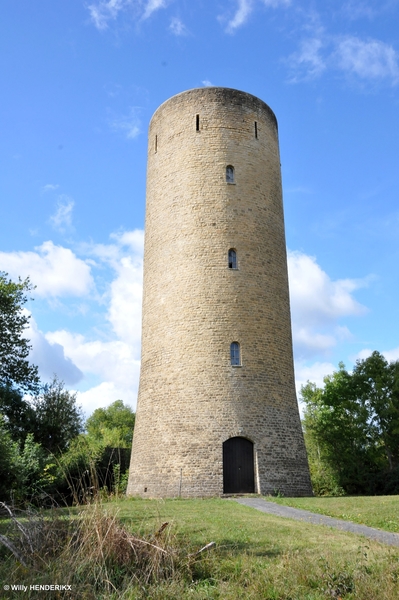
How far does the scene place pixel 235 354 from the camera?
1908 centimetres

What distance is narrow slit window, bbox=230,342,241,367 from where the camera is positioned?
19.0 metres

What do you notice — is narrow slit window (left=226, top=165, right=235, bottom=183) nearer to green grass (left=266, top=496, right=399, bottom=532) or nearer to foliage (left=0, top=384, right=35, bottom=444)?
green grass (left=266, top=496, right=399, bottom=532)

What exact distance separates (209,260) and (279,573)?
47.0ft

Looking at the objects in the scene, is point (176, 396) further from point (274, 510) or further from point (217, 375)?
point (274, 510)

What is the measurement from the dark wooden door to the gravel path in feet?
5.28

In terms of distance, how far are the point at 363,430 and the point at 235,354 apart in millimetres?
10482

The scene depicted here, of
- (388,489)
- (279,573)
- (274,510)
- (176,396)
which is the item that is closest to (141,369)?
(176,396)

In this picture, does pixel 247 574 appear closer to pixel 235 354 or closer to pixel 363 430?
pixel 235 354

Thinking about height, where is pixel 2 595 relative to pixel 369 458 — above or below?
below

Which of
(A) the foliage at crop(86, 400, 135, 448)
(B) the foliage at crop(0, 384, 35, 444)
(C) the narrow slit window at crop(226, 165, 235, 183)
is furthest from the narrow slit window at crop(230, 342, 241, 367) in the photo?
(A) the foliage at crop(86, 400, 135, 448)

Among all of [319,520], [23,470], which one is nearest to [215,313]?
[23,470]

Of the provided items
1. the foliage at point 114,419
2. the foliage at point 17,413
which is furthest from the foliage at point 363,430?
the foliage at point 114,419

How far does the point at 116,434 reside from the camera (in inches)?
2057

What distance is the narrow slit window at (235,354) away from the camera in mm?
18969
